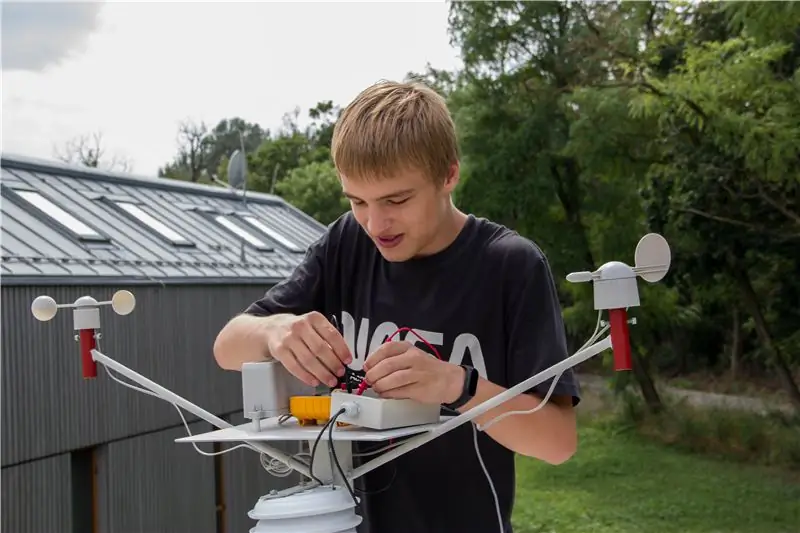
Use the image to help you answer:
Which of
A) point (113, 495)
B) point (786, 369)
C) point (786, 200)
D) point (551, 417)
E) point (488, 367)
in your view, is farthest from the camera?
point (786, 369)

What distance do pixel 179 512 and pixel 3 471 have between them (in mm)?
1866

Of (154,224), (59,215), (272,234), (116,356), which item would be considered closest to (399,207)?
(116,356)

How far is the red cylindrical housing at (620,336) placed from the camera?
926 mm

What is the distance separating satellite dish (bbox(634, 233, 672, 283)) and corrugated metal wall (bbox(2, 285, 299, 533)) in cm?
413

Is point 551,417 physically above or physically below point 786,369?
above

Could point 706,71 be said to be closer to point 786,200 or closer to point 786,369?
point 786,200

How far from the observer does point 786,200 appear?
8.81 meters

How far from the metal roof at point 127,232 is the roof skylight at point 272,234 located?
0.02 metres

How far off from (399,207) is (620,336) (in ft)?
1.42

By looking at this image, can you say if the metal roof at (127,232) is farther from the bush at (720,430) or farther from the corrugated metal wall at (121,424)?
the bush at (720,430)

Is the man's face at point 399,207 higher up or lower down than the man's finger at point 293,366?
higher up

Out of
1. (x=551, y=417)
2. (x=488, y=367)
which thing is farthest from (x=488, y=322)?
(x=551, y=417)

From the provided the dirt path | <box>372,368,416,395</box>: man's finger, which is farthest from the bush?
<box>372,368,416,395</box>: man's finger

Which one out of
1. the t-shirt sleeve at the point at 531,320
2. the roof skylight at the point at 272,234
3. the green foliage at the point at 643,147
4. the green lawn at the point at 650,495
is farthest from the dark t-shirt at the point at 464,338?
the roof skylight at the point at 272,234
